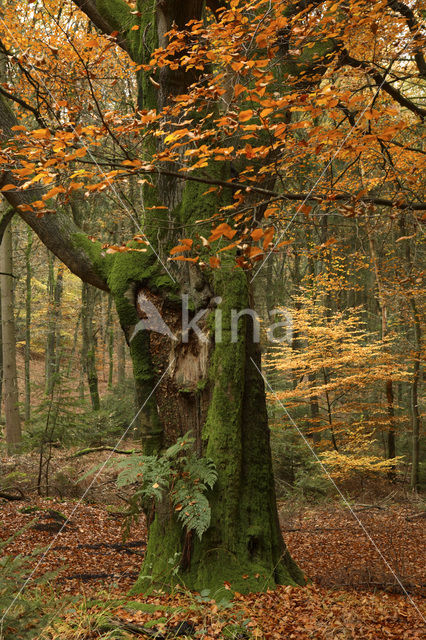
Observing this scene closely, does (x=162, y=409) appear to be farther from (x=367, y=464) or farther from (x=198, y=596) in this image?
(x=367, y=464)

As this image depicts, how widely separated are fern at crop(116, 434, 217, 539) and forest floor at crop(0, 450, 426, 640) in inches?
22.6

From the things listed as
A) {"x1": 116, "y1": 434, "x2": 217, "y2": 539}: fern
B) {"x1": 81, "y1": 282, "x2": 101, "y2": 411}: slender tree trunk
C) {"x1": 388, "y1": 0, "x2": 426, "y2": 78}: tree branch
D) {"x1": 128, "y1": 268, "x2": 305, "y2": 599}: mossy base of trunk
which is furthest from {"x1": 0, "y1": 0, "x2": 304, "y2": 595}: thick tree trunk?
{"x1": 81, "y1": 282, "x2": 101, "y2": 411}: slender tree trunk

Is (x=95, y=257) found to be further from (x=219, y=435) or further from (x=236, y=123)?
(x=219, y=435)

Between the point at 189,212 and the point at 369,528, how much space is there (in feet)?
20.3

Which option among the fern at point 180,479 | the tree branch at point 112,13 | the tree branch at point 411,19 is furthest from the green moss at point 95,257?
the tree branch at point 411,19

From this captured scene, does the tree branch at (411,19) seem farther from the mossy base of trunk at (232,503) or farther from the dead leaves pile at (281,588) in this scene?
the dead leaves pile at (281,588)

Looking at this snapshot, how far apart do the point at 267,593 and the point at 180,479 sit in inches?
42.9

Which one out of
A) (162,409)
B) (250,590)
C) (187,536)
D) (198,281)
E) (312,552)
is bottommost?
(312,552)

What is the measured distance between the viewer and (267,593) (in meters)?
3.50

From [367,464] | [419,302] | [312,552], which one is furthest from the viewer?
[419,302]

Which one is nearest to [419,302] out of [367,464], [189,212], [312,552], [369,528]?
[367,464]

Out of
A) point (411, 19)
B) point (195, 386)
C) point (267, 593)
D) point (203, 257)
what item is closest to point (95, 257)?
point (203, 257)

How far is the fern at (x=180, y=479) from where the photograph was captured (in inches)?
140

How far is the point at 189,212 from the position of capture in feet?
14.6
